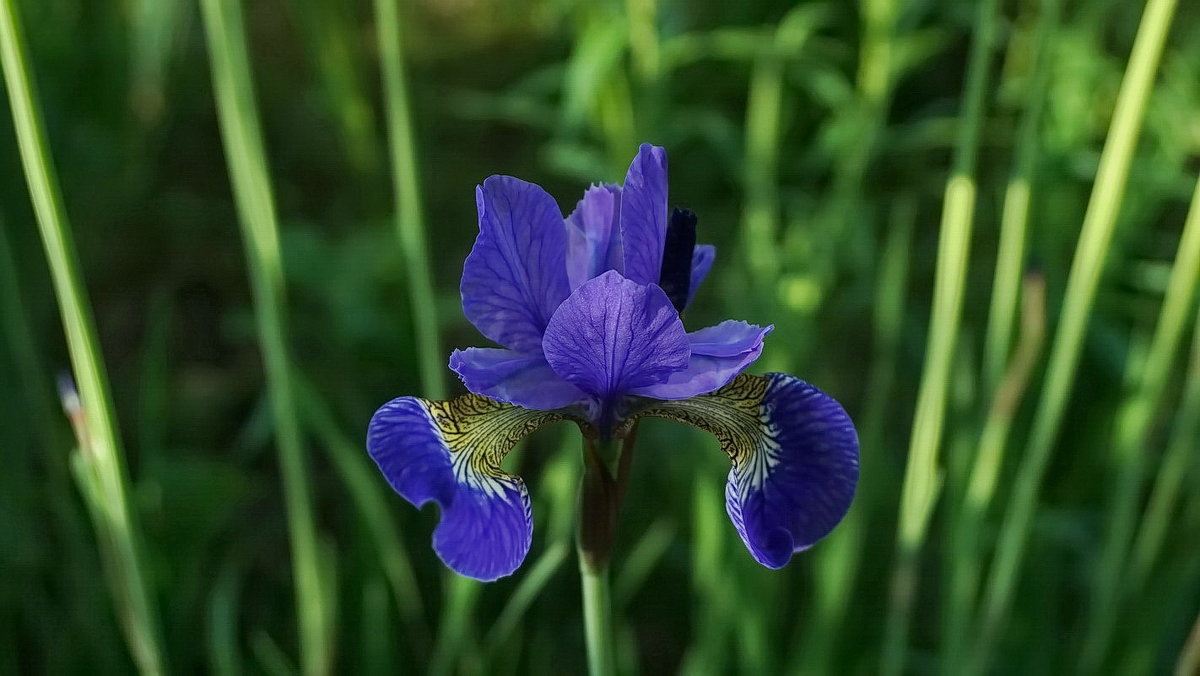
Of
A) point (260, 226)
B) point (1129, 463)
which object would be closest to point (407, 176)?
point (260, 226)

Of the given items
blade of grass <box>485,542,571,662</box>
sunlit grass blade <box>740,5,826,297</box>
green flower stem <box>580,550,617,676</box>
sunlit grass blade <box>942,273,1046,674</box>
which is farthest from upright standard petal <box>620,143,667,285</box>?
sunlit grass blade <box>740,5,826,297</box>

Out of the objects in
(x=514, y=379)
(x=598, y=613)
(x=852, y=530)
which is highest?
(x=514, y=379)

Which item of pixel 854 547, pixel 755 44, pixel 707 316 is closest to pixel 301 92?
pixel 707 316

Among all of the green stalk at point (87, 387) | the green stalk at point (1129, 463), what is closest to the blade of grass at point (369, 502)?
the green stalk at point (87, 387)

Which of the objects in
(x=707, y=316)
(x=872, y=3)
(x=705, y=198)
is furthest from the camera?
(x=705, y=198)

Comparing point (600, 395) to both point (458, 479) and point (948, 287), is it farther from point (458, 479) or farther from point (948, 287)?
point (948, 287)

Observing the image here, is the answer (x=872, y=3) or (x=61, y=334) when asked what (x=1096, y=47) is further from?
(x=61, y=334)

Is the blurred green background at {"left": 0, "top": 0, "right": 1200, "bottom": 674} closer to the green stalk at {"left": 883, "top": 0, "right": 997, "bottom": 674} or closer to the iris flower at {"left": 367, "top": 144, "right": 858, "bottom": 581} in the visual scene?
the green stalk at {"left": 883, "top": 0, "right": 997, "bottom": 674}
